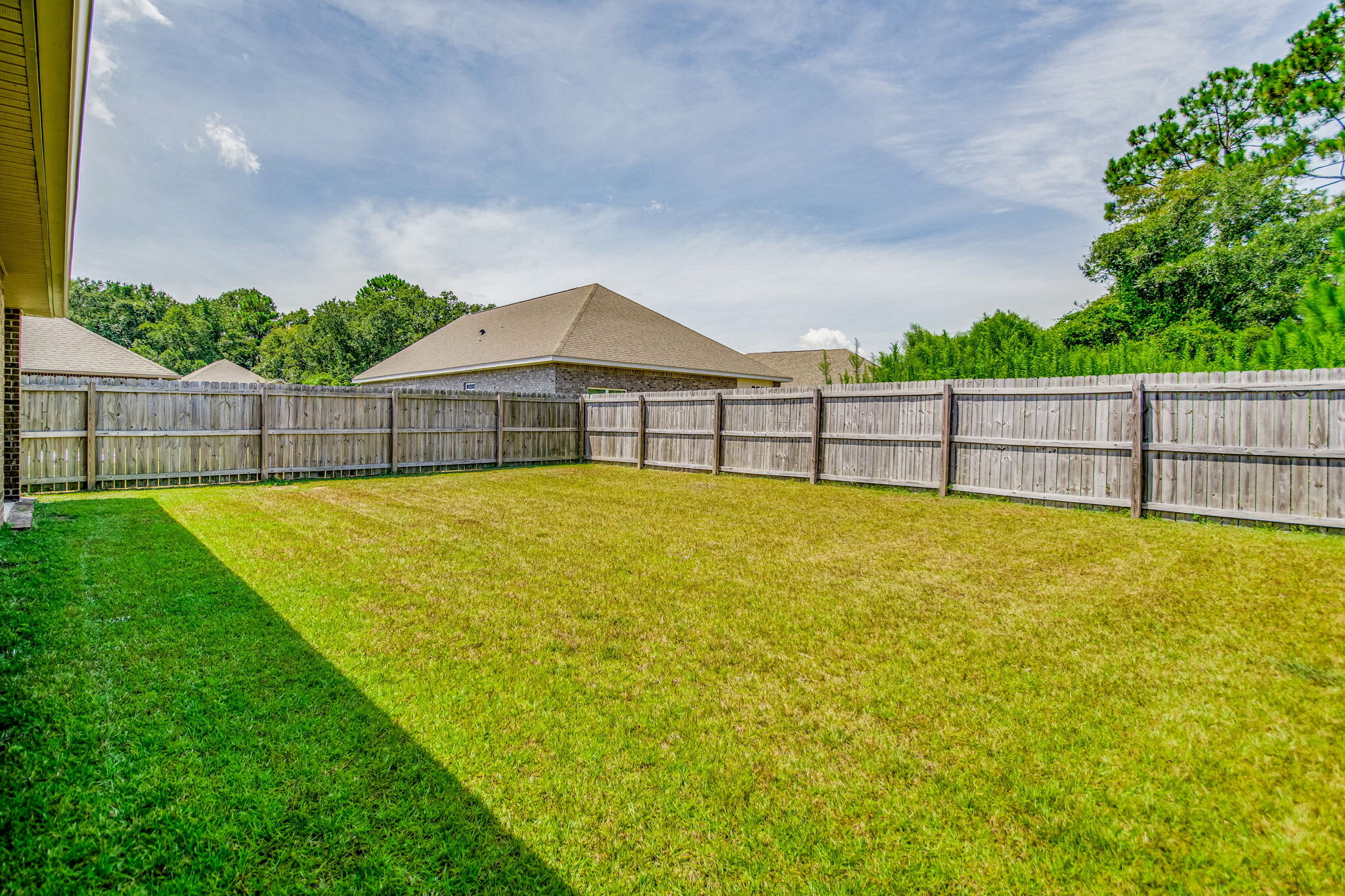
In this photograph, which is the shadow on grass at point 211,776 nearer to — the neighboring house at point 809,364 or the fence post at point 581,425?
the fence post at point 581,425

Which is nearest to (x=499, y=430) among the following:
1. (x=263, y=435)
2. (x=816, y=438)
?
(x=263, y=435)

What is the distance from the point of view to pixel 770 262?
65.1 ft

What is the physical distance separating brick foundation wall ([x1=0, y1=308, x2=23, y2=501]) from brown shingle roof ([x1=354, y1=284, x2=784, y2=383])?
36.4 feet

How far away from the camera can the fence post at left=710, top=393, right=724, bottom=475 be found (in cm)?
1317

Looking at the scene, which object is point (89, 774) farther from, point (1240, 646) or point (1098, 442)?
point (1098, 442)

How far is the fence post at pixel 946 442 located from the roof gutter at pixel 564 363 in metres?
11.3

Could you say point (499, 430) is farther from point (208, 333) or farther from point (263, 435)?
point (208, 333)

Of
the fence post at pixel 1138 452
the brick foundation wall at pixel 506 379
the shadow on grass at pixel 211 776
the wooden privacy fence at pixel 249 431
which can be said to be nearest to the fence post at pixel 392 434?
the wooden privacy fence at pixel 249 431

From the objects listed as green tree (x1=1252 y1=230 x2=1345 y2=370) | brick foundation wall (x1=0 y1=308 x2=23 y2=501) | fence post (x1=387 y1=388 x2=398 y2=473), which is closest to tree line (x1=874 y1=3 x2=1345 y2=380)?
green tree (x1=1252 y1=230 x2=1345 y2=370)

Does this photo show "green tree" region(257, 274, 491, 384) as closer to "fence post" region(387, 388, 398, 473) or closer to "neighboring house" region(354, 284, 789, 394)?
"neighboring house" region(354, 284, 789, 394)

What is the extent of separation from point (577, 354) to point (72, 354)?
64.2 ft

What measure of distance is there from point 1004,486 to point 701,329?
18444 millimetres

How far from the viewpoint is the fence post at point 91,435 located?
966 cm

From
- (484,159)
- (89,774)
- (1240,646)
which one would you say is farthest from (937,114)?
(89,774)
